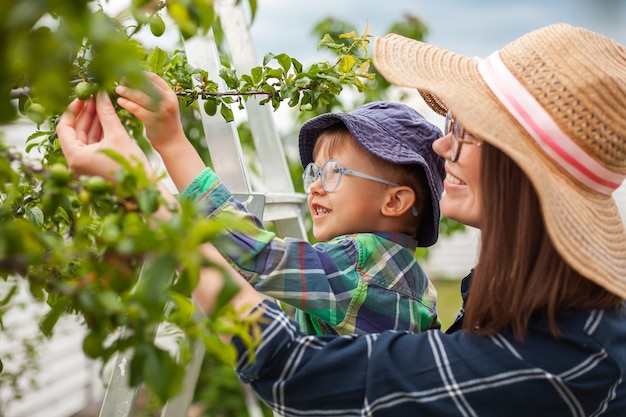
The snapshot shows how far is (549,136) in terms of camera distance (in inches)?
47.9

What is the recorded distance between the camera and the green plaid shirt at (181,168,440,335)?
131 centimetres

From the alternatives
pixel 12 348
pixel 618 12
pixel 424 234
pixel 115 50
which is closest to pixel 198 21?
pixel 115 50

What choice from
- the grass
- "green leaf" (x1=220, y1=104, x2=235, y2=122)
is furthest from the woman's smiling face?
the grass

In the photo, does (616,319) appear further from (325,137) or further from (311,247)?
(325,137)

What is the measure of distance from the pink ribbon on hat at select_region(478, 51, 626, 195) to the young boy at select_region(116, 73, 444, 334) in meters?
0.40

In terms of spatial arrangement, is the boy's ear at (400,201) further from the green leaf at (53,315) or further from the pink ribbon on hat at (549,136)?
the green leaf at (53,315)

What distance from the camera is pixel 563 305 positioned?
4.06 feet

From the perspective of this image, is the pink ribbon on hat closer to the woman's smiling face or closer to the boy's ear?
the woman's smiling face

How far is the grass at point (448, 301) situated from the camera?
6.82 m

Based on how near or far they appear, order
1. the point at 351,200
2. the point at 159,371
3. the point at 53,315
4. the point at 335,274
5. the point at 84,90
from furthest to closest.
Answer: the point at 351,200
the point at 335,274
the point at 84,90
the point at 53,315
the point at 159,371

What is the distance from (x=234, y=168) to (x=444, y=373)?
2.42 feet

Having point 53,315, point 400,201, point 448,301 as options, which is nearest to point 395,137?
point 400,201

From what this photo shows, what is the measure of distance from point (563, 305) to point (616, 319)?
12 cm

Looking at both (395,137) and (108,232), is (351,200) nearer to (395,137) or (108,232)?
(395,137)
